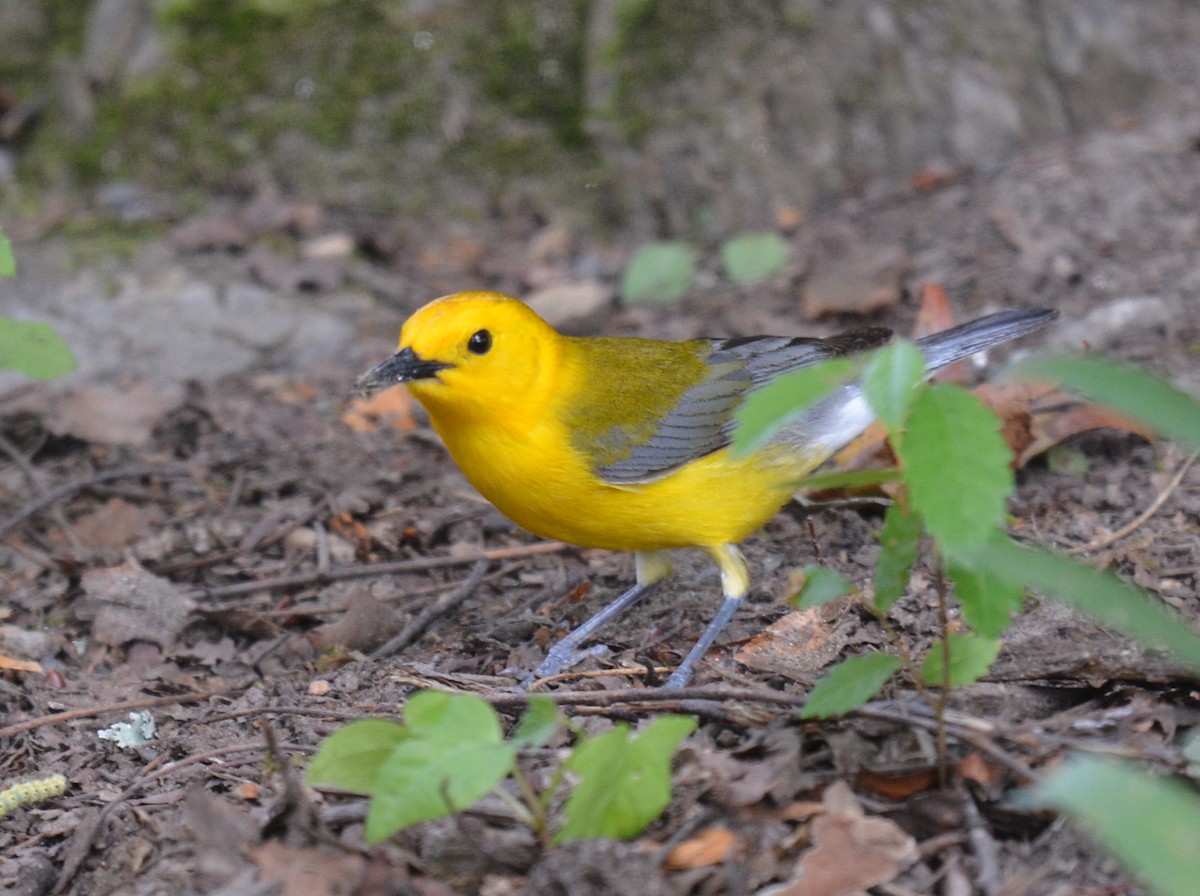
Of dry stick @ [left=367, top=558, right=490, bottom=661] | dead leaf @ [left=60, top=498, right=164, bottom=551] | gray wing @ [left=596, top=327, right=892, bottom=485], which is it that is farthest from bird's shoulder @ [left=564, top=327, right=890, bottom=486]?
dead leaf @ [left=60, top=498, right=164, bottom=551]

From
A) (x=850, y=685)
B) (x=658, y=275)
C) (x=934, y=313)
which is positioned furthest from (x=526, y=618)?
(x=658, y=275)

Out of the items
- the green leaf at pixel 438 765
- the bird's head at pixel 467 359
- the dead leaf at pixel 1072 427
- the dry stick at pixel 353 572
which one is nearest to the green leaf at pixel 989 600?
the green leaf at pixel 438 765

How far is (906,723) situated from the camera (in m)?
3.07

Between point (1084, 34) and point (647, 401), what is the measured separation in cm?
466

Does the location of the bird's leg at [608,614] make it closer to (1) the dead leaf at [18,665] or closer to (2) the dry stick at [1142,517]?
(2) the dry stick at [1142,517]

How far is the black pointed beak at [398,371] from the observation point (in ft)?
13.3

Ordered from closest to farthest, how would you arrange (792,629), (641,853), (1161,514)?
(641,853)
(792,629)
(1161,514)

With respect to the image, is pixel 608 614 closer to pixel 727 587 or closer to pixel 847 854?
pixel 727 587

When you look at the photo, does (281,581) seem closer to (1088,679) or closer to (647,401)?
(647,401)

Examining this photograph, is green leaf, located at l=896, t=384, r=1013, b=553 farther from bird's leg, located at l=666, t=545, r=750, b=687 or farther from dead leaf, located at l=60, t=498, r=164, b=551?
dead leaf, located at l=60, t=498, r=164, b=551

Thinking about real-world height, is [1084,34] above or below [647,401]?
above

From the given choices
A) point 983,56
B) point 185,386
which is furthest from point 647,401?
point 983,56

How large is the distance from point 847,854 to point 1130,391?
48.0 inches

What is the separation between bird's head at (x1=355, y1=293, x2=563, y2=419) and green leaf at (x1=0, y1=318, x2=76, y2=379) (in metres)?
0.98
